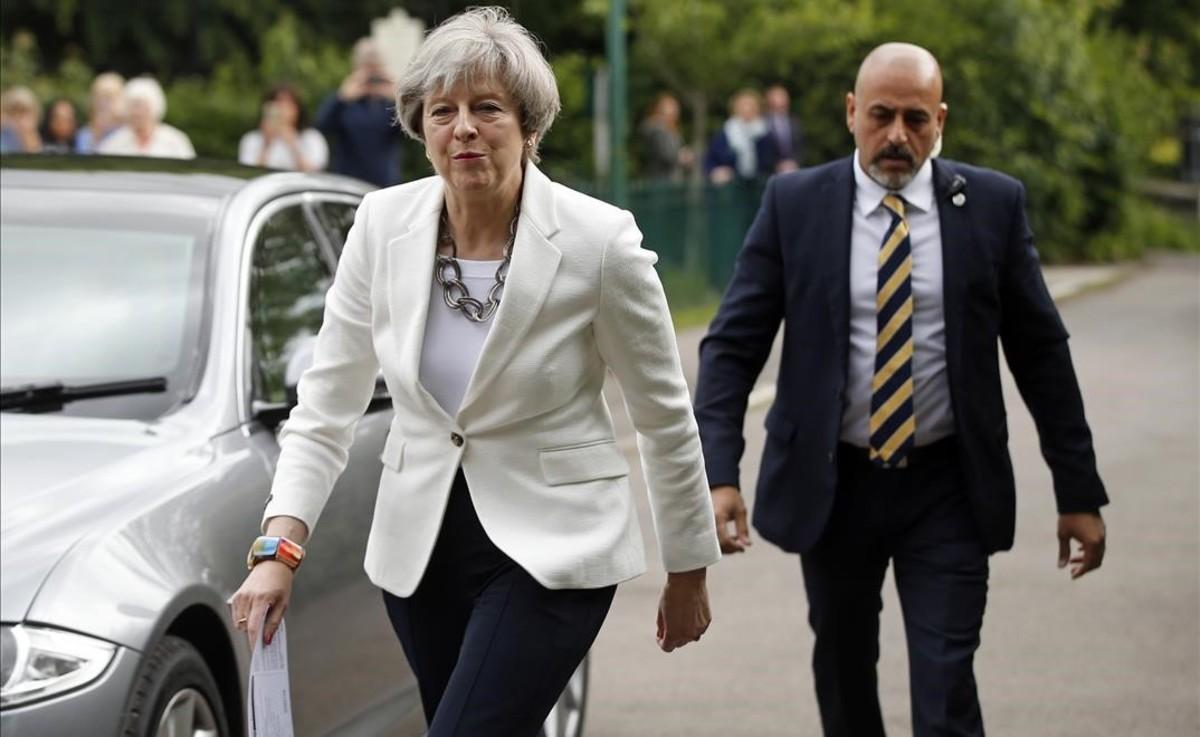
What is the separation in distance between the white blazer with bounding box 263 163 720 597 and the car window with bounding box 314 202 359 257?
2.31 meters

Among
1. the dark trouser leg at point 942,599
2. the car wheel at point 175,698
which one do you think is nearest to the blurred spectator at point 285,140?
the dark trouser leg at point 942,599

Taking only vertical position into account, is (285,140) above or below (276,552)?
below

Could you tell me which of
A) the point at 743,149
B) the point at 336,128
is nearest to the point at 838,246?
the point at 336,128

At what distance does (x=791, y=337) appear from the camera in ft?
17.4

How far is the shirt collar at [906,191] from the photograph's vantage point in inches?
207

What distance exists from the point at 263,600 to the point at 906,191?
1.98 metres

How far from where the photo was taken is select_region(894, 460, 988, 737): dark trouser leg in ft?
16.4

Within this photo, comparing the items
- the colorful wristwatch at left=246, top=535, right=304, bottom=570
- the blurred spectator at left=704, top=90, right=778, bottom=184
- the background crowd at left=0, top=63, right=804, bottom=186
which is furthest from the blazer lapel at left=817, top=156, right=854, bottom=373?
the blurred spectator at left=704, top=90, right=778, bottom=184

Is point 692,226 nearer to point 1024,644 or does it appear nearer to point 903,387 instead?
point 1024,644

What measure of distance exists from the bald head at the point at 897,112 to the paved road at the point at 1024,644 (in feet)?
7.53

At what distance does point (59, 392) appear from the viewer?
5539 millimetres

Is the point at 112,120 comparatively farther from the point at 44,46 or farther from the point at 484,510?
the point at 44,46

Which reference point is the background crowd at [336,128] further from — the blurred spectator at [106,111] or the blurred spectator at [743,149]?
the blurred spectator at [743,149]

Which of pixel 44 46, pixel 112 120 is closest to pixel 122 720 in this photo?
pixel 112 120
